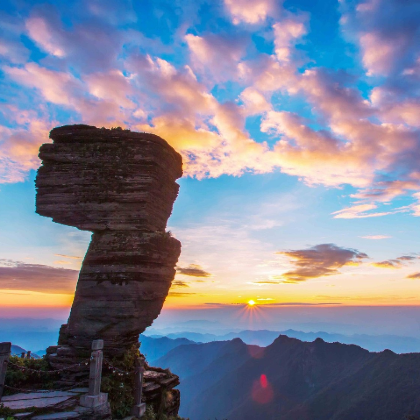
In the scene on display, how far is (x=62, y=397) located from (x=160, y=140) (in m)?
16.5

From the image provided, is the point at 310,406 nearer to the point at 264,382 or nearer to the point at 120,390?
the point at 264,382

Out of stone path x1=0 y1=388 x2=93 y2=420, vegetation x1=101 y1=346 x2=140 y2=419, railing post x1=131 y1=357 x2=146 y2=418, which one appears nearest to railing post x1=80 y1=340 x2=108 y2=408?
stone path x1=0 y1=388 x2=93 y2=420

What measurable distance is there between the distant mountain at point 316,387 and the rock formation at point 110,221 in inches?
2524

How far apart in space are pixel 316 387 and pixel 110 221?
375 ft

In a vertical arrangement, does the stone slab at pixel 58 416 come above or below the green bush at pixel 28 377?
below

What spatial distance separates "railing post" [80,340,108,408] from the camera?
47.7 ft

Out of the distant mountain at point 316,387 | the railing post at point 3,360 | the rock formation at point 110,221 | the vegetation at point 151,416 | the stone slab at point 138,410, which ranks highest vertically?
the rock formation at point 110,221

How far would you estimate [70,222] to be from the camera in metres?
19.9

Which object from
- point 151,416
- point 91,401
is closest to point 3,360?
point 91,401

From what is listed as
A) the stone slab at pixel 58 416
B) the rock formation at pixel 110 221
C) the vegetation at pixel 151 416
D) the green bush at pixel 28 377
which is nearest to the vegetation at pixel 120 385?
the rock formation at pixel 110 221

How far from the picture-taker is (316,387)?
10375 cm

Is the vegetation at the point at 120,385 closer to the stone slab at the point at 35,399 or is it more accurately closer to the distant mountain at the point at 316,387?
the stone slab at the point at 35,399

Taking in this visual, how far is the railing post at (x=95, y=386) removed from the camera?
14539 mm

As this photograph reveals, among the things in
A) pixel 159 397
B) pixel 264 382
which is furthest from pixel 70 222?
pixel 264 382
